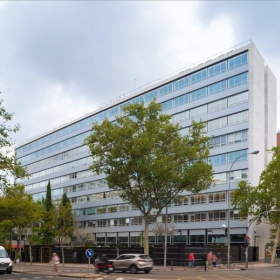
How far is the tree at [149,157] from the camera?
153 feet

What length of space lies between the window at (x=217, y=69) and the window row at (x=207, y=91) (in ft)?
5.39

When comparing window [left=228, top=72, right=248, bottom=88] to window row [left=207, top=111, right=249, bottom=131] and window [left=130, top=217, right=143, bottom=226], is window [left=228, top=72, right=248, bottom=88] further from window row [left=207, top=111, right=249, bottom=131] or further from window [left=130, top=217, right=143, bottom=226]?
window [left=130, top=217, right=143, bottom=226]

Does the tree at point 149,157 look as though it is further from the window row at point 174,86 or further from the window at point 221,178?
the window at point 221,178

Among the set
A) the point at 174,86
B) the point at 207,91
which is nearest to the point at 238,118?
the point at 207,91

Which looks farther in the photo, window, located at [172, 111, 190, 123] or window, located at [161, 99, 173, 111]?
window, located at [161, 99, 173, 111]

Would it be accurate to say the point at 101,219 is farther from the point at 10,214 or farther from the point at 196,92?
the point at 10,214

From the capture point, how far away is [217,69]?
78500mm

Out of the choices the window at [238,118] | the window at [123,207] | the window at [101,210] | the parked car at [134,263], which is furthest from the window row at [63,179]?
the parked car at [134,263]

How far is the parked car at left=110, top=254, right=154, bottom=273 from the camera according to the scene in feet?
132

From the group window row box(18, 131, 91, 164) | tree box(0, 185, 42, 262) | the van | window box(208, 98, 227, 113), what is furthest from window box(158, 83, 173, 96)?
the van

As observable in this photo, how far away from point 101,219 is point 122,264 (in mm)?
60368

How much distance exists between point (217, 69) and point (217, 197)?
19012 millimetres

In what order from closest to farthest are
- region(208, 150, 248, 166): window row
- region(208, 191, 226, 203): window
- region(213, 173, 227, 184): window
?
1. region(208, 150, 248, 166): window row
2. region(208, 191, 226, 203): window
3. region(213, 173, 227, 184): window

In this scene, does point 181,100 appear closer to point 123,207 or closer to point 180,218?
point 180,218
